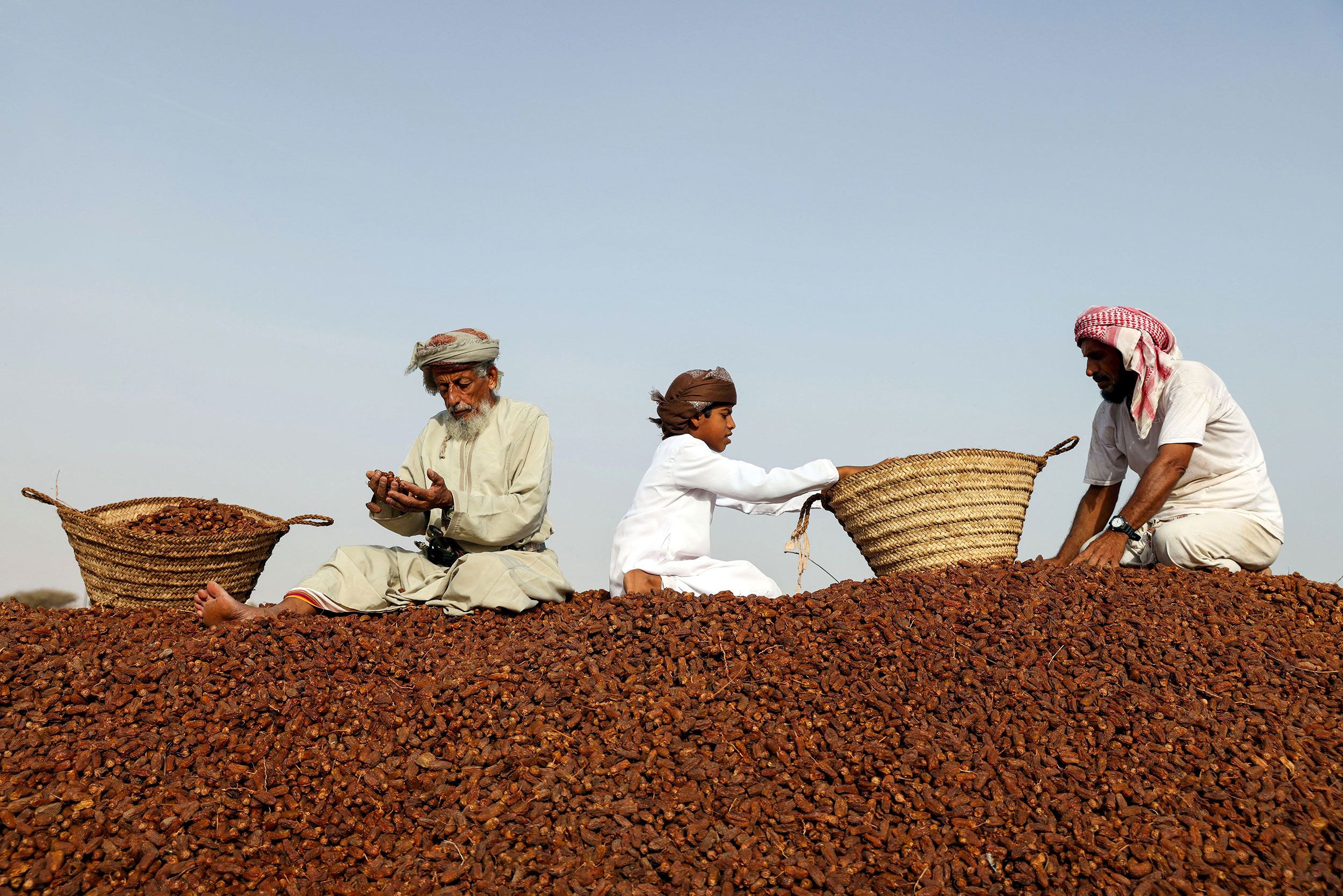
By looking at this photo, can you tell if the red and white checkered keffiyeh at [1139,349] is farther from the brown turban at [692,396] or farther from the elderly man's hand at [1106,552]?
the brown turban at [692,396]

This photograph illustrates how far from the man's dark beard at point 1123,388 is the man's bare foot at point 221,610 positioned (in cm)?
462

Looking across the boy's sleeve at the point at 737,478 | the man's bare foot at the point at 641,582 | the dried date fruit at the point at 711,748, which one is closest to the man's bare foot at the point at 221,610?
the dried date fruit at the point at 711,748

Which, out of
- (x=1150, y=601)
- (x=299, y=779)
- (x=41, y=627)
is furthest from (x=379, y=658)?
(x=1150, y=601)

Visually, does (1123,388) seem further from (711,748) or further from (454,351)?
(454,351)

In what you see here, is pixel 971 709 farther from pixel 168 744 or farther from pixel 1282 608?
pixel 168 744

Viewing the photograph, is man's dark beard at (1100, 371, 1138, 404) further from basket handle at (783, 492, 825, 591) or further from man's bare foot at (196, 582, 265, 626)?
man's bare foot at (196, 582, 265, 626)

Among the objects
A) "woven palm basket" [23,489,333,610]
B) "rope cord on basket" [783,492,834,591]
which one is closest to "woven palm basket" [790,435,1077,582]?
"rope cord on basket" [783,492,834,591]

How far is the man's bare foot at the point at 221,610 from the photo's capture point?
497 centimetres

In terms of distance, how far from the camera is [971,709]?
409cm

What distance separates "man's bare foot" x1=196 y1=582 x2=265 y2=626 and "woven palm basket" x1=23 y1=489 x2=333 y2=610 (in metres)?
0.91

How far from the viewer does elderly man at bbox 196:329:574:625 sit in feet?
16.6

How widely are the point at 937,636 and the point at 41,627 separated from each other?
14.9ft

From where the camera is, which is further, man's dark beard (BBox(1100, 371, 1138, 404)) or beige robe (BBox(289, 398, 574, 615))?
Result: man's dark beard (BBox(1100, 371, 1138, 404))

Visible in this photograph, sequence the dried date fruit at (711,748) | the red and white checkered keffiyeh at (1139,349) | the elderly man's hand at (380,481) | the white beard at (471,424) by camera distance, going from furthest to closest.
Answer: the white beard at (471,424) < the red and white checkered keffiyeh at (1139,349) < the elderly man's hand at (380,481) < the dried date fruit at (711,748)
